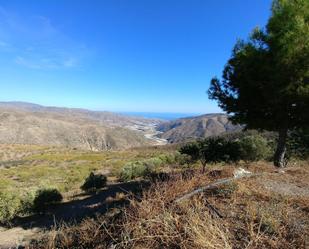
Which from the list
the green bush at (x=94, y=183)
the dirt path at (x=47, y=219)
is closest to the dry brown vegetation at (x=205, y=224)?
the dirt path at (x=47, y=219)

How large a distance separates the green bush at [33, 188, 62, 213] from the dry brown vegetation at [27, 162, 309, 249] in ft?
32.2

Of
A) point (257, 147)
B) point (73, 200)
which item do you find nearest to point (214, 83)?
point (257, 147)

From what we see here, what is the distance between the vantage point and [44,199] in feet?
46.6

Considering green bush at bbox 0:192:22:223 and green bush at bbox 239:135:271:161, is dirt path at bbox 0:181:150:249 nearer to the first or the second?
green bush at bbox 0:192:22:223

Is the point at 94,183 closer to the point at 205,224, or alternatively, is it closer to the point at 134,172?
the point at 134,172

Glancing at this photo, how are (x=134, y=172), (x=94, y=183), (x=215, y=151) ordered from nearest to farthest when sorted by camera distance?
(x=215, y=151)
(x=94, y=183)
(x=134, y=172)

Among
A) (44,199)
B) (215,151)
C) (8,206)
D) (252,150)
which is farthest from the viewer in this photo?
(252,150)

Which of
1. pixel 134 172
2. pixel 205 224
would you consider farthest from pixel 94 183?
pixel 205 224

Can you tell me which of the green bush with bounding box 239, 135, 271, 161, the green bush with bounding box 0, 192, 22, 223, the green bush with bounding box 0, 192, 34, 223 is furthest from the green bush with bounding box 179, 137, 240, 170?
the green bush with bounding box 0, 192, 22, 223

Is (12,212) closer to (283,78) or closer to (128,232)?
(128,232)

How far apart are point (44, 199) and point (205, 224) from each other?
12290 mm

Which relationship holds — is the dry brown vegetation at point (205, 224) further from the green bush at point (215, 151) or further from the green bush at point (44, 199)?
the green bush at point (44, 199)

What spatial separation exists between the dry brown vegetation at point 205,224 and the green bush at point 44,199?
980 centimetres

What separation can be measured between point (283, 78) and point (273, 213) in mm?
7017
